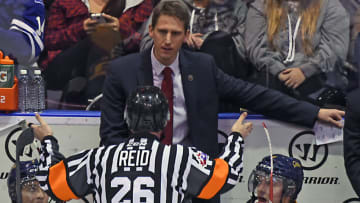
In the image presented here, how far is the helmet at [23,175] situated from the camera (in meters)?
4.12

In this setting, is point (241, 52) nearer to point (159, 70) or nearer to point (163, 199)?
point (159, 70)

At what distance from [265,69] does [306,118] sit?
→ 22.8 inches

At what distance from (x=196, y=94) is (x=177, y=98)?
0.12 m

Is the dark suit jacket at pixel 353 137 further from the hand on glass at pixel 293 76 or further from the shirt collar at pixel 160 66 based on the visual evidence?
the shirt collar at pixel 160 66

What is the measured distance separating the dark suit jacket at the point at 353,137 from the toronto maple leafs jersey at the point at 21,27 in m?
2.33

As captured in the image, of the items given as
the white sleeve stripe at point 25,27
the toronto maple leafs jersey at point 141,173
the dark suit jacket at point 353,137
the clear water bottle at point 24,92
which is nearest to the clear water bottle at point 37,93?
the clear water bottle at point 24,92

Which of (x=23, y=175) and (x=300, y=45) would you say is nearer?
(x=23, y=175)

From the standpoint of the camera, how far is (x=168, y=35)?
12.1 feet

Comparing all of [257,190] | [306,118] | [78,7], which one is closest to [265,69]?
[306,118]

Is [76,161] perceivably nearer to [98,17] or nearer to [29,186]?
[29,186]

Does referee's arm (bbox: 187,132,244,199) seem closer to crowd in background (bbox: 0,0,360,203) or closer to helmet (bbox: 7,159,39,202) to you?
crowd in background (bbox: 0,0,360,203)

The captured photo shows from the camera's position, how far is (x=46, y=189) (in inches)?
120

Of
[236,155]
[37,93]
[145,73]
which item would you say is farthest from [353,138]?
[37,93]

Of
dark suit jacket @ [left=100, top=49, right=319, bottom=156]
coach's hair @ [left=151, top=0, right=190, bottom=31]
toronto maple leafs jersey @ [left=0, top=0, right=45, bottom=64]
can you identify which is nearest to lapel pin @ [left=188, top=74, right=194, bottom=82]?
dark suit jacket @ [left=100, top=49, right=319, bottom=156]
